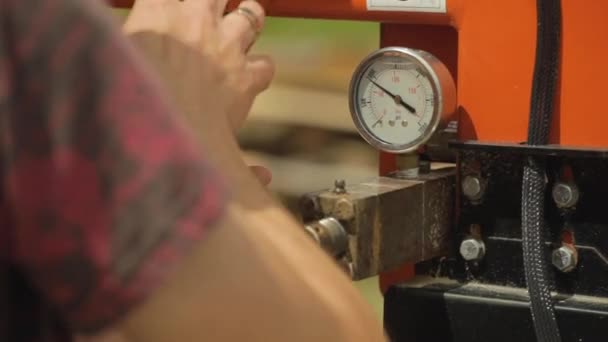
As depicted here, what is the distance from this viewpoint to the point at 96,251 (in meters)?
0.39

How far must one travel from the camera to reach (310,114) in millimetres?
2945

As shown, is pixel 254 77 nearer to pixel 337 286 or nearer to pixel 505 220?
pixel 337 286

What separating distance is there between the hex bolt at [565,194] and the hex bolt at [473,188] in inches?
3.3

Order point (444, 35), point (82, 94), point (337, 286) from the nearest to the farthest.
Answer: point (82, 94) < point (337, 286) < point (444, 35)

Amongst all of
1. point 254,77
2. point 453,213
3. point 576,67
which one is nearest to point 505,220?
point 453,213

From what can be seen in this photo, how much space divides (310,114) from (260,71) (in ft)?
6.87

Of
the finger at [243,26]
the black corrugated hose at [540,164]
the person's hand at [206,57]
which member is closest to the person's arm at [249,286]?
the person's hand at [206,57]

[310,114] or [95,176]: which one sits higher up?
[95,176]

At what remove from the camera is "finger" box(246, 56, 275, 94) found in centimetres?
84

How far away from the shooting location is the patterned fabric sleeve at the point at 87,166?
382 millimetres

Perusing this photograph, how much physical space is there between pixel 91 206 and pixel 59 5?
0.07m

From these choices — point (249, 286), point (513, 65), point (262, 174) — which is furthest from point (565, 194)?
point (249, 286)

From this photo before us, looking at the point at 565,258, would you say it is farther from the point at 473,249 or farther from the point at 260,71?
the point at 260,71

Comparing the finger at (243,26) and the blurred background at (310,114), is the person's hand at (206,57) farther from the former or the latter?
the blurred background at (310,114)
